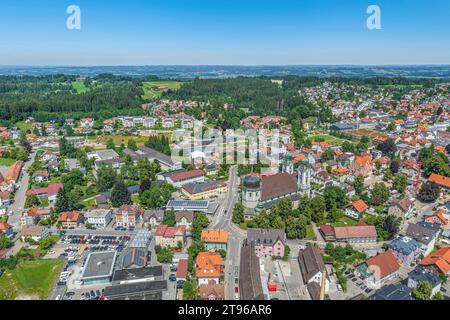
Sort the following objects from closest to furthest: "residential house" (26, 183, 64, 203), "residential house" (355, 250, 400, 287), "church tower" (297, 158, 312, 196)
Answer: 1. "residential house" (355, 250, 400, 287)
2. "church tower" (297, 158, 312, 196)
3. "residential house" (26, 183, 64, 203)

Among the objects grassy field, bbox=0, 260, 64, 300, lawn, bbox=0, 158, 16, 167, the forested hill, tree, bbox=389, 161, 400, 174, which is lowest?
grassy field, bbox=0, 260, 64, 300

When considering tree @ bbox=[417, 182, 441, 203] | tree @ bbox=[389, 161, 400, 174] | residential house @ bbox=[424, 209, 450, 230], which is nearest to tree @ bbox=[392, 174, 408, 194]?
tree @ bbox=[417, 182, 441, 203]

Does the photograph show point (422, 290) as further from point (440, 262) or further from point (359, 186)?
point (359, 186)

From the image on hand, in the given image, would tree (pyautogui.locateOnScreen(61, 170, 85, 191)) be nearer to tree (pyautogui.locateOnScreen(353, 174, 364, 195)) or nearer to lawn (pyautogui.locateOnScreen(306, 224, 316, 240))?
lawn (pyautogui.locateOnScreen(306, 224, 316, 240))

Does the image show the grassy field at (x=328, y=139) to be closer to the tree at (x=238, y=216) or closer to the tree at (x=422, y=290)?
the tree at (x=238, y=216)

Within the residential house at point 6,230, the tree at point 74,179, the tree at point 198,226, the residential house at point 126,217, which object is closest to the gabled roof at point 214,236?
the tree at point 198,226

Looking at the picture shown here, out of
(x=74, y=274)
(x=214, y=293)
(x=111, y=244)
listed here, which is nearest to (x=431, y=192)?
(x=214, y=293)
